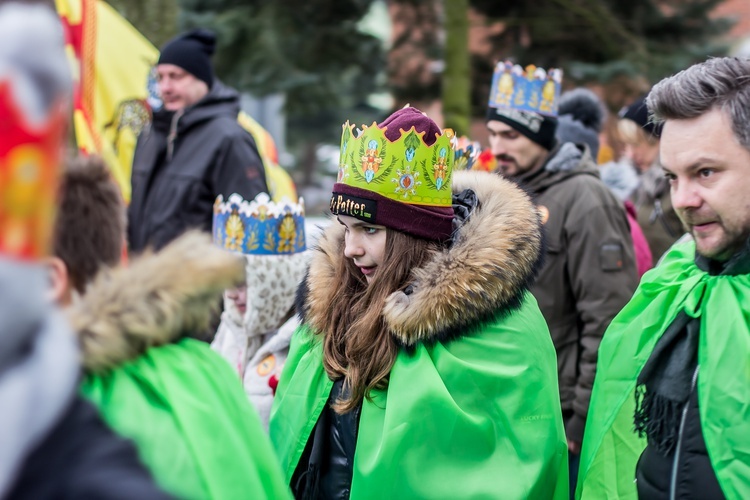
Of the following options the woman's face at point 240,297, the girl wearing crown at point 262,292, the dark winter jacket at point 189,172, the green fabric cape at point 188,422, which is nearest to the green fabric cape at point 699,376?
the green fabric cape at point 188,422

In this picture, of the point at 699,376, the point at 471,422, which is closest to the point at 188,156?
the point at 471,422

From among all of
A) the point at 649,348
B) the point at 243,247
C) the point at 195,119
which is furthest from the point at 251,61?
the point at 649,348

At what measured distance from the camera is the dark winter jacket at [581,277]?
4578 millimetres

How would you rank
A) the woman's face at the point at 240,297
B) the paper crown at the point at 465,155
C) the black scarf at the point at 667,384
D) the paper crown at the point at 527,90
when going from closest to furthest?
the black scarf at the point at 667,384, the paper crown at the point at 465,155, the woman's face at the point at 240,297, the paper crown at the point at 527,90

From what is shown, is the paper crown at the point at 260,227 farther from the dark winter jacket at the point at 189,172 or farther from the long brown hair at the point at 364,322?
the long brown hair at the point at 364,322

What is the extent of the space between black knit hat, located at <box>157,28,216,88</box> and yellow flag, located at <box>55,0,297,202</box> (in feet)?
3.72

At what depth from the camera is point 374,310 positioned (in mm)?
3293

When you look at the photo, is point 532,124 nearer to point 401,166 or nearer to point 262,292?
point 262,292

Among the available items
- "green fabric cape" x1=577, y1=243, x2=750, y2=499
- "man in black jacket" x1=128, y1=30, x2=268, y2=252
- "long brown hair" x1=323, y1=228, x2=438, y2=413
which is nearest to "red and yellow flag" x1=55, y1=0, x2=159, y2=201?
"man in black jacket" x1=128, y1=30, x2=268, y2=252

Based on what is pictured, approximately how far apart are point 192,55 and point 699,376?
4014mm

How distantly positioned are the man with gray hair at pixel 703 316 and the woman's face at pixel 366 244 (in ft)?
3.02

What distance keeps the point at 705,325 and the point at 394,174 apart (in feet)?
3.83

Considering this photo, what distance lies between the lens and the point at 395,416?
121 inches

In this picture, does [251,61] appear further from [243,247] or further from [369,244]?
[369,244]
